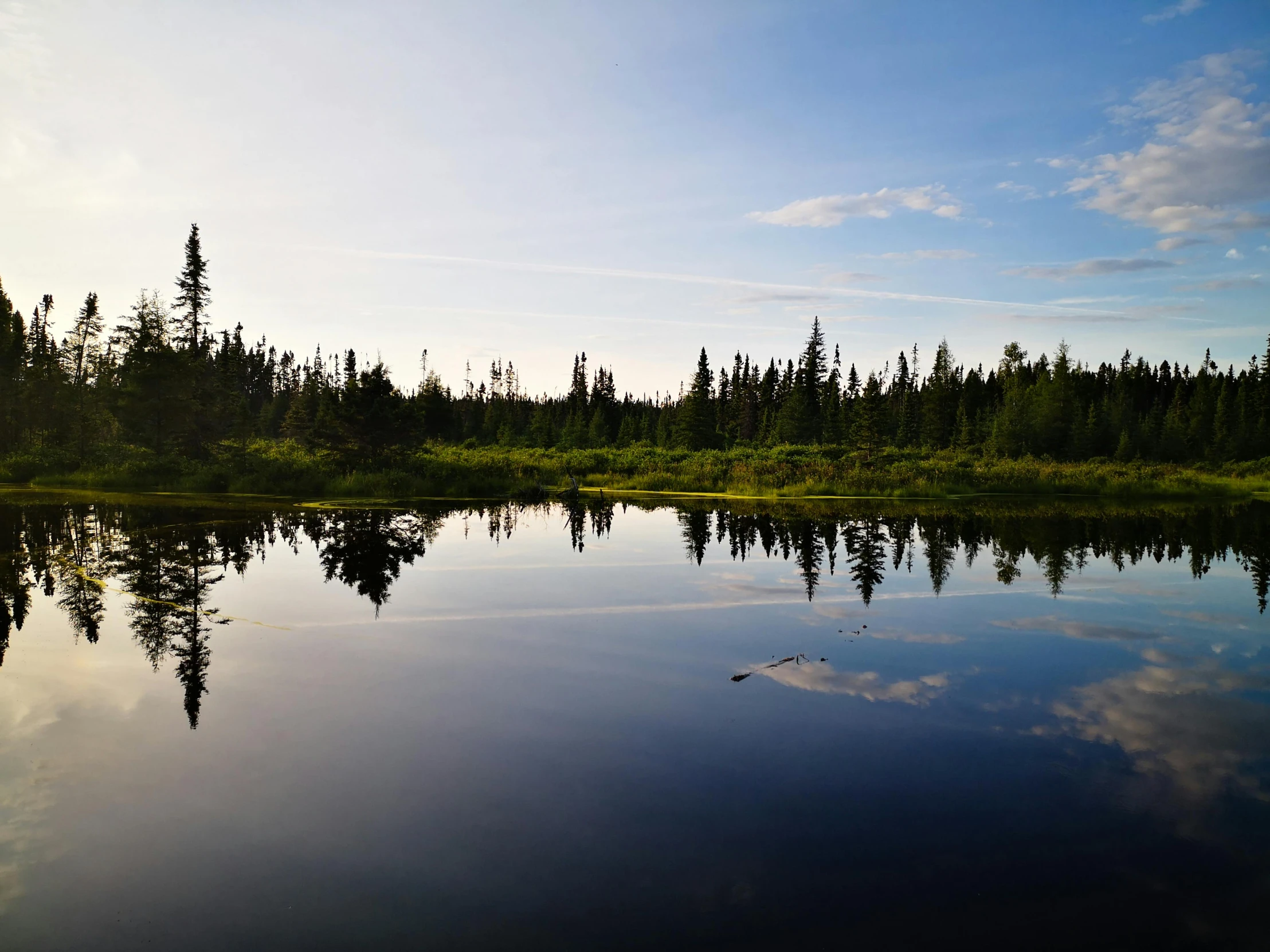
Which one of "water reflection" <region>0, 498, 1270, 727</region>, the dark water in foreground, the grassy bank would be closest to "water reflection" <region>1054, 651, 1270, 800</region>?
the dark water in foreground

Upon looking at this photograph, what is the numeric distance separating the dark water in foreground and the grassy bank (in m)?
20.2

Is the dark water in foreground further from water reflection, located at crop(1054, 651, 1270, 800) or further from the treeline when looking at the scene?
the treeline

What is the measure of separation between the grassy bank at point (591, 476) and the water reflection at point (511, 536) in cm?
465

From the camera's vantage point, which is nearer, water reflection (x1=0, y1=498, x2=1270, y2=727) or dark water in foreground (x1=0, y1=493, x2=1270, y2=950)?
dark water in foreground (x1=0, y1=493, x2=1270, y2=950)

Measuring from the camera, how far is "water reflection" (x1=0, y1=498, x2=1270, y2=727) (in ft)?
36.4

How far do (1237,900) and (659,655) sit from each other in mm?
6123

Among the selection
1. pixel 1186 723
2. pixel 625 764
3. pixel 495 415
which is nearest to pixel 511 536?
pixel 625 764

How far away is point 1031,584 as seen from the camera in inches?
587

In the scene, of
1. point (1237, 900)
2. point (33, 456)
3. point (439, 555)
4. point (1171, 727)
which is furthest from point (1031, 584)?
point (33, 456)

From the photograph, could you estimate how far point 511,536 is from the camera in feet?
70.2

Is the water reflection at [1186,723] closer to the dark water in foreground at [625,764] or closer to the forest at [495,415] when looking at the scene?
the dark water in foreground at [625,764]

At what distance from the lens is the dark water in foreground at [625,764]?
445 cm

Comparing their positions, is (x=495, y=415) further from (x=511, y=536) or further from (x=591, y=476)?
(x=511, y=536)

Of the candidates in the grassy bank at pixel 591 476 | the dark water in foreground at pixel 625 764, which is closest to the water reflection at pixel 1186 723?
the dark water in foreground at pixel 625 764
